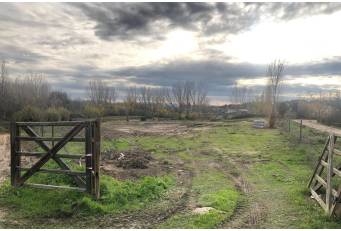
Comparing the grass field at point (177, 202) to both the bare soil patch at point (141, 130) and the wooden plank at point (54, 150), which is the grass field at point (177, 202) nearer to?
the wooden plank at point (54, 150)

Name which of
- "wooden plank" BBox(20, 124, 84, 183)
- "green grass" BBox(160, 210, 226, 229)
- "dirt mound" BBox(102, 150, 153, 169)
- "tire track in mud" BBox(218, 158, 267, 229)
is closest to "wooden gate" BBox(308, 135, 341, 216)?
"tire track in mud" BBox(218, 158, 267, 229)

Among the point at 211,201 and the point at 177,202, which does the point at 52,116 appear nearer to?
the point at 177,202

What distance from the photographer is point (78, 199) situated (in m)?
9.28

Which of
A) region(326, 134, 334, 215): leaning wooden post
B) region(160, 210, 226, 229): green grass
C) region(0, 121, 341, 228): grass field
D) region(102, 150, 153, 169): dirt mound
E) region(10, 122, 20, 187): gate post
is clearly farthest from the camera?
region(102, 150, 153, 169): dirt mound

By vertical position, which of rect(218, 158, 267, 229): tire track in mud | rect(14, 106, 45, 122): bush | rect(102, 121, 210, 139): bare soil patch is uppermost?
rect(14, 106, 45, 122): bush

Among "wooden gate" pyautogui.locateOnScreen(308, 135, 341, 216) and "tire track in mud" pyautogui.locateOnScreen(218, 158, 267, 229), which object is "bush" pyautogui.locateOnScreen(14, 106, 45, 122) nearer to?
"tire track in mud" pyautogui.locateOnScreen(218, 158, 267, 229)

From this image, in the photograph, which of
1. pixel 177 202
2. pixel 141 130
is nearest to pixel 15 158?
pixel 177 202

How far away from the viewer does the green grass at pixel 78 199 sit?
8.73 metres

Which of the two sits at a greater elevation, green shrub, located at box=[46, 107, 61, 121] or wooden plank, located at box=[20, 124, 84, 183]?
wooden plank, located at box=[20, 124, 84, 183]

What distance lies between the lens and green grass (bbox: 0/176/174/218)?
8.73 m

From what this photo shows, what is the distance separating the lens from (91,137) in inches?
374

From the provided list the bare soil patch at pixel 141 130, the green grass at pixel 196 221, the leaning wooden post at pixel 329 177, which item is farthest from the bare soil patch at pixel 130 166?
the bare soil patch at pixel 141 130

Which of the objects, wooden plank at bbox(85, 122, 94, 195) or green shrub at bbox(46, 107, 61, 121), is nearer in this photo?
wooden plank at bbox(85, 122, 94, 195)

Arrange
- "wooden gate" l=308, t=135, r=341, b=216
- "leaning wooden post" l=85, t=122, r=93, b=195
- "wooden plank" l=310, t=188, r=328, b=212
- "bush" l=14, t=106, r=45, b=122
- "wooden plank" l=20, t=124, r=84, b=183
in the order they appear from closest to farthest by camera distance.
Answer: "wooden gate" l=308, t=135, r=341, b=216 → "wooden plank" l=310, t=188, r=328, b=212 → "leaning wooden post" l=85, t=122, r=93, b=195 → "wooden plank" l=20, t=124, r=84, b=183 → "bush" l=14, t=106, r=45, b=122
